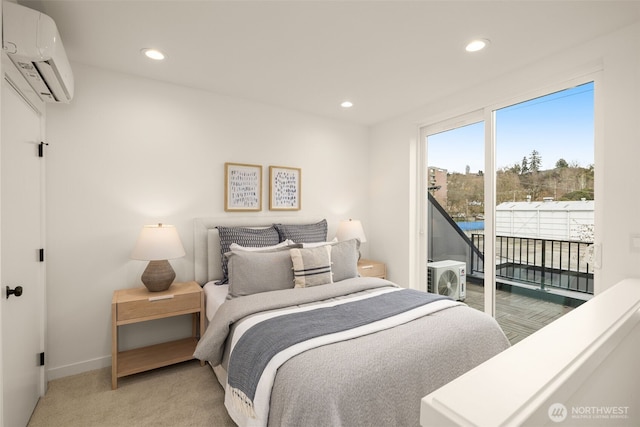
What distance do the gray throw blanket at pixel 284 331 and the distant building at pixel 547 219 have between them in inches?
53.0

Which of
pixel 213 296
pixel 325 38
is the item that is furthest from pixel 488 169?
pixel 213 296

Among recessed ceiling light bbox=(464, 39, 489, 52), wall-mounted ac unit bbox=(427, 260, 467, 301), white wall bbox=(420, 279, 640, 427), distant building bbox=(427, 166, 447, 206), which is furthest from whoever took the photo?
distant building bbox=(427, 166, 447, 206)

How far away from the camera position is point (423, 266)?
12.1 feet

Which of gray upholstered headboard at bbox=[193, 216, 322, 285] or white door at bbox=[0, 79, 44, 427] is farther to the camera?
gray upholstered headboard at bbox=[193, 216, 322, 285]

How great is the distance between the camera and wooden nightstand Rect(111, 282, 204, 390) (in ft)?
7.58

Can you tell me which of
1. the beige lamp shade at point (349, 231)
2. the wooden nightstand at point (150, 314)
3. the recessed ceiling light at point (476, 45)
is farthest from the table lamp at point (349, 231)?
the recessed ceiling light at point (476, 45)

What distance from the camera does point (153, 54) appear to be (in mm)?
2359

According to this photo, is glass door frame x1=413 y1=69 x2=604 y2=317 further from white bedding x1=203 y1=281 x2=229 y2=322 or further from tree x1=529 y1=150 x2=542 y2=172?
white bedding x1=203 y1=281 x2=229 y2=322

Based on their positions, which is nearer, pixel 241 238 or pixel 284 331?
pixel 284 331

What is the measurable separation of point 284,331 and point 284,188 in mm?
2083

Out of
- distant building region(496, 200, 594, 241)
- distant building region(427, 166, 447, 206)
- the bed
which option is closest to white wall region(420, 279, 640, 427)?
the bed

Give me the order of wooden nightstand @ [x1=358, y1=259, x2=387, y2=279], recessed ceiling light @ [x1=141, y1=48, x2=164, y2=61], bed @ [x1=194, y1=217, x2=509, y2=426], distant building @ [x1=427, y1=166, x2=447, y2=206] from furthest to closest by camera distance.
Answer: wooden nightstand @ [x1=358, y1=259, x2=387, y2=279] → distant building @ [x1=427, y1=166, x2=447, y2=206] → recessed ceiling light @ [x1=141, y1=48, x2=164, y2=61] → bed @ [x1=194, y1=217, x2=509, y2=426]

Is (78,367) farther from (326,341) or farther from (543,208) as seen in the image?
(543,208)

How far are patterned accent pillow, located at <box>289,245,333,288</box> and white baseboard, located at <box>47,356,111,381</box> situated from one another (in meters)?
1.76
